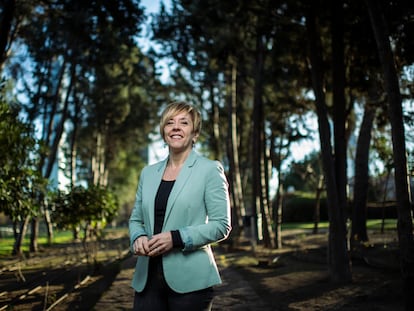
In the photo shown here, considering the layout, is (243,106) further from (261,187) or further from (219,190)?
(219,190)

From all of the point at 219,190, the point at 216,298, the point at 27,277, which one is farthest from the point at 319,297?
the point at 27,277

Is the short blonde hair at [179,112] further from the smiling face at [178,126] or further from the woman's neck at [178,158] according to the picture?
the woman's neck at [178,158]

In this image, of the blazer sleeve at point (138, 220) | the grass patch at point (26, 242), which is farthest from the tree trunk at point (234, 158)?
the blazer sleeve at point (138, 220)

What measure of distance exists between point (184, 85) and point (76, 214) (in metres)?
13.8

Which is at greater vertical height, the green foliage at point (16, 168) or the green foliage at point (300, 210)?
the green foliage at point (16, 168)

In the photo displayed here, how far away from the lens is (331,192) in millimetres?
9391

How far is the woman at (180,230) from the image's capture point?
2109mm

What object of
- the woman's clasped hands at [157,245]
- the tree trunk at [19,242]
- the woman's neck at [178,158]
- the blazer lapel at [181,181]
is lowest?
the tree trunk at [19,242]

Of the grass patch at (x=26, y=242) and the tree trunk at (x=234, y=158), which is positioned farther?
the tree trunk at (x=234, y=158)

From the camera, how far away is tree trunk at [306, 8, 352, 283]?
923cm

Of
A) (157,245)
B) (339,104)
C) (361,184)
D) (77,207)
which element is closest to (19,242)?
(77,207)

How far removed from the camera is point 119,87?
25.2 meters

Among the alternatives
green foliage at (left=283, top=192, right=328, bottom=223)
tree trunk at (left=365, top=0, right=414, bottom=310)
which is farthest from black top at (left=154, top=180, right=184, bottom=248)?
green foliage at (left=283, top=192, right=328, bottom=223)

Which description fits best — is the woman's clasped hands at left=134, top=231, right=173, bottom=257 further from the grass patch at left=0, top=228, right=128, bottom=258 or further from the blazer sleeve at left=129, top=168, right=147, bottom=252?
the grass patch at left=0, top=228, right=128, bottom=258
